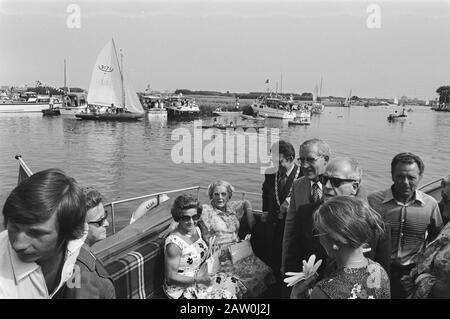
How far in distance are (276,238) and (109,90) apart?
45.0 meters

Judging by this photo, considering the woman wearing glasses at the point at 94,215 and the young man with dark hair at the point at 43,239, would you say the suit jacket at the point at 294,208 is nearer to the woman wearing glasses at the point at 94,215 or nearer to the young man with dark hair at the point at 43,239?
the woman wearing glasses at the point at 94,215

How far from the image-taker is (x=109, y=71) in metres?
44.6

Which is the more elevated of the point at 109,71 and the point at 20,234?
the point at 109,71

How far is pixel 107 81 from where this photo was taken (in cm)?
4431

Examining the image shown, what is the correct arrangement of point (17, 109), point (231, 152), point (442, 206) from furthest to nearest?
1. point (17, 109)
2. point (231, 152)
3. point (442, 206)

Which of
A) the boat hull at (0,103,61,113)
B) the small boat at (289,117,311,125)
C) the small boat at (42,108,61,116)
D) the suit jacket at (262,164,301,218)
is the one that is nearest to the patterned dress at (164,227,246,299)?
the suit jacket at (262,164,301,218)

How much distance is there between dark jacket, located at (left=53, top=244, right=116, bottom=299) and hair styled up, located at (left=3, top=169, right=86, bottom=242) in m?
0.17

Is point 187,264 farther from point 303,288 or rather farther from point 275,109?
point 275,109

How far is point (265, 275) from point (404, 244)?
1.24 metres

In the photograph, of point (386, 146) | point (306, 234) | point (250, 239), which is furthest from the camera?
point (386, 146)

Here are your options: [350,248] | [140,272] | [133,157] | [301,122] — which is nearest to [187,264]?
[140,272]

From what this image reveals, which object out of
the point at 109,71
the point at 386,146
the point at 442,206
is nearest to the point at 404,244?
the point at 442,206

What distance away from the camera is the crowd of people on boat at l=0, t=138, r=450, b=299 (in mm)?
1330
